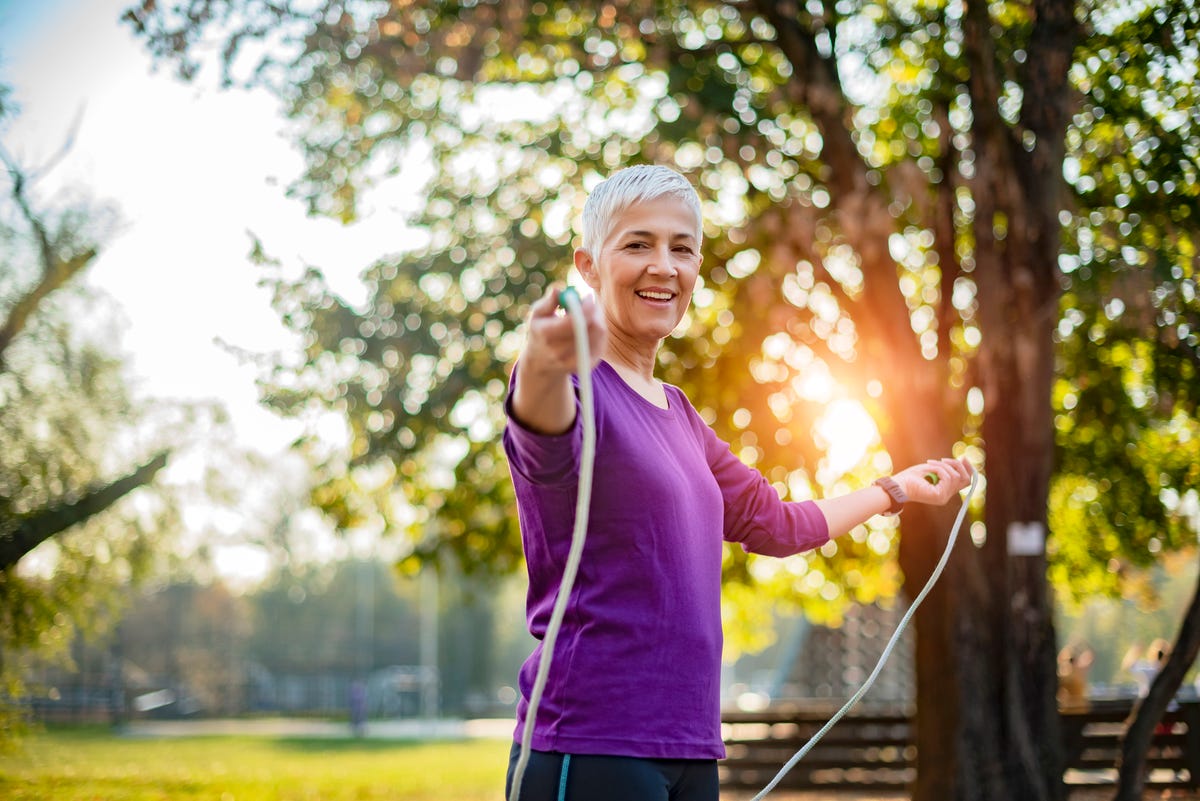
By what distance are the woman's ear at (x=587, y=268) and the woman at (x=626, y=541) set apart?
0.10 feet

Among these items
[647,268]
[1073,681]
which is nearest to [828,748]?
[1073,681]

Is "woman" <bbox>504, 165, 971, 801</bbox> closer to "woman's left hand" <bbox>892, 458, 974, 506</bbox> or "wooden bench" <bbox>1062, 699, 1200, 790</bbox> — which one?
"woman's left hand" <bbox>892, 458, 974, 506</bbox>

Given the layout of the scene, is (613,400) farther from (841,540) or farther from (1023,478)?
(841,540)

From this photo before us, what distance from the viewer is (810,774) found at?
1402 centimetres

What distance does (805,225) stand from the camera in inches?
333

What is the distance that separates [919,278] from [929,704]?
199 inches

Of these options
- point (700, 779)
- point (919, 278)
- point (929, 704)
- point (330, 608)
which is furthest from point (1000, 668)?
point (330, 608)

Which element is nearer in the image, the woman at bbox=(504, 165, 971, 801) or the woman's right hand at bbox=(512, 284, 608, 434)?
the woman's right hand at bbox=(512, 284, 608, 434)

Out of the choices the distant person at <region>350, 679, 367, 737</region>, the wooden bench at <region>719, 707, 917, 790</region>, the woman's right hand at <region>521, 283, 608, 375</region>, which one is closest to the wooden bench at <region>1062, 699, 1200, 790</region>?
the wooden bench at <region>719, 707, 917, 790</region>

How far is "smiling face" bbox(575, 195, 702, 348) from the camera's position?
1.95 metres

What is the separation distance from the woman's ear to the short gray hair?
2 cm

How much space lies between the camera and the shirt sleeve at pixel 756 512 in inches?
88.1

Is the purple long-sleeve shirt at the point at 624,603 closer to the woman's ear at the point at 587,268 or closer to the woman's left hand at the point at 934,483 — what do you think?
the woman's ear at the point at 587,268

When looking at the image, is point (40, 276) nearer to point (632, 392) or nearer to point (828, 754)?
point (632, 392)
